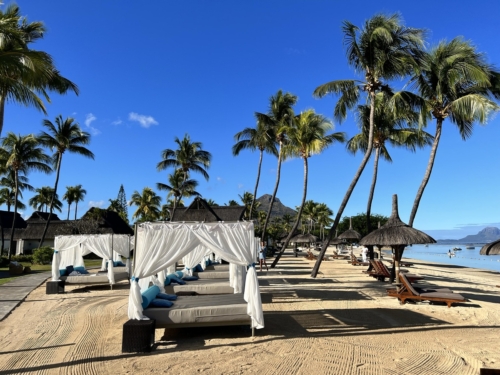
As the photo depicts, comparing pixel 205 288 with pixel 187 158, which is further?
pixel 187 158

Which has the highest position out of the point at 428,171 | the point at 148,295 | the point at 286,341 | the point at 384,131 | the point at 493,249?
the point at 384,131

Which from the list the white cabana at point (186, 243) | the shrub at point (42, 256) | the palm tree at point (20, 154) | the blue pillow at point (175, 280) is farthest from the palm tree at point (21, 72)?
the palm tree at point (20, 154)

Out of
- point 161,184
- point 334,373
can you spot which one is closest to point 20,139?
point 161,184

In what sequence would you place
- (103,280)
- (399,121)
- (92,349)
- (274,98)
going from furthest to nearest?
1. (274,98)
2. (399,121)
3. (103,280)
4. (92,349)

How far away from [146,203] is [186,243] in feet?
135

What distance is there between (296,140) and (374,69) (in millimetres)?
6254

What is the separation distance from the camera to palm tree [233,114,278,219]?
24.4 m

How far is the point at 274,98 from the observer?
933 inches

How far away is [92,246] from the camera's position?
47.5 feet

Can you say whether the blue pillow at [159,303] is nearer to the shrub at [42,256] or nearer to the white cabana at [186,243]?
the white cabana at [186,243]

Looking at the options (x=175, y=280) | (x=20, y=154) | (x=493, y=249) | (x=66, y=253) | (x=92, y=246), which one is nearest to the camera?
(x=493, y=249)

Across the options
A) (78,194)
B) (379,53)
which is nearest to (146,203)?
(78,194)

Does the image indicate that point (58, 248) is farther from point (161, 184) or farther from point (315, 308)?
point (161, 184)

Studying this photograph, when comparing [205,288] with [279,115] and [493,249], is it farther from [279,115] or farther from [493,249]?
[279,115]
